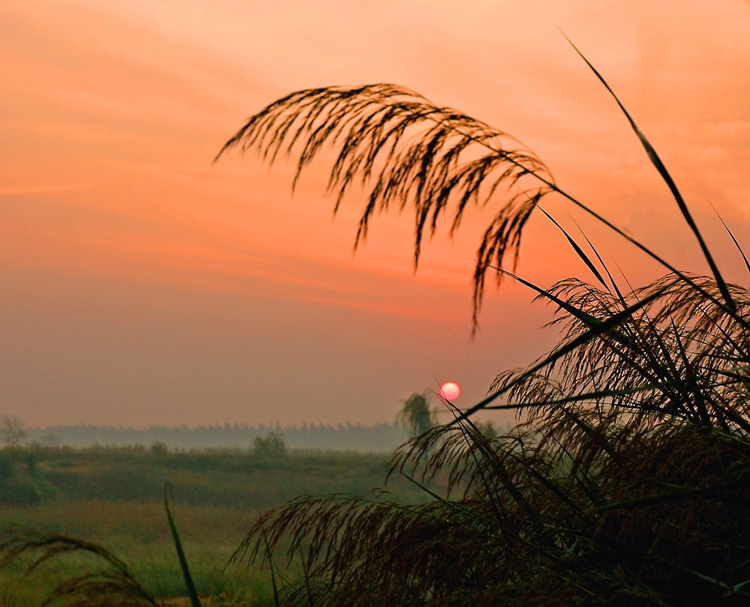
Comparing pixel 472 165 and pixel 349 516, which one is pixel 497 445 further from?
pixel 472 165

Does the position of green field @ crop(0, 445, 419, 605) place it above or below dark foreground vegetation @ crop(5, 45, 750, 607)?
below

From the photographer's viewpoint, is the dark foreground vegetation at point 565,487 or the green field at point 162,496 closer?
the dark foreground vegetation at point 565,487

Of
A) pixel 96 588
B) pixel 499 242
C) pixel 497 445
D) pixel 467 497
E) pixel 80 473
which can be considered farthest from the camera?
pixel 80 473

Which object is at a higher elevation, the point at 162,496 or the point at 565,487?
the point at 565,487

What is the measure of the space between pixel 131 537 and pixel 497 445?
Result: 22.6 meters

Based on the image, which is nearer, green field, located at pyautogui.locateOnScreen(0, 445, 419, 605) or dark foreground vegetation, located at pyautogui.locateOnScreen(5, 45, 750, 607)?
dark foreground vegetation, located at pyautogui.locateOnScreen(5, 45, 750, 607)

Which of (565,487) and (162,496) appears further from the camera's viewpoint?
(162,496)

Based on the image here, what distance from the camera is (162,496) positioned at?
3412cm

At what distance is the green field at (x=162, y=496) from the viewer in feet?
48.3

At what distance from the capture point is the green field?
1472 cm

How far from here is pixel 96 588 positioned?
1.53 m

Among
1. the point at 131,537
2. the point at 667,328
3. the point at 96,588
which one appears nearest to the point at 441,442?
the point at 667,328

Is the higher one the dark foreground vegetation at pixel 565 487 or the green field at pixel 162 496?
the dark foreground vegetation at pixel 565 487

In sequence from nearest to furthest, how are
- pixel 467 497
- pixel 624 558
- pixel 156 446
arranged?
pixel 624 558 < pixel 467 497 < pixel 156 446
